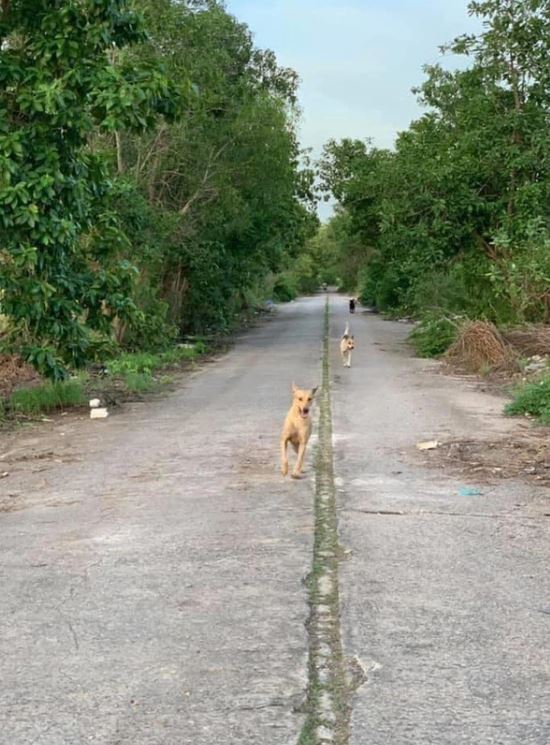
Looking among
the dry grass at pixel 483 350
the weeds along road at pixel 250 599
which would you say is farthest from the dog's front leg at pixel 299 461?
the dry grass at pixel 483 350

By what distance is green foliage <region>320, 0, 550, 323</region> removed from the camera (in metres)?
21.5

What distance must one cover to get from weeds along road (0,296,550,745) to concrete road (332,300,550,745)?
0.5 inches

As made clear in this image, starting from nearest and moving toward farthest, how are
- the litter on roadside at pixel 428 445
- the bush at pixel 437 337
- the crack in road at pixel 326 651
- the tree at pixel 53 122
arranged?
the crack in road at pixel 326 651, the litter on roadside at pixel 428 445, the tree at pixel 53 122, the bush at pixel 437 337

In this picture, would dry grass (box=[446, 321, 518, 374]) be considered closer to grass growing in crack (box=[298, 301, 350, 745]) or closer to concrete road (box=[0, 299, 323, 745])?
concrete road (box=[0, 299, 323, 745])

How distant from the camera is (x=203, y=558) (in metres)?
5.89

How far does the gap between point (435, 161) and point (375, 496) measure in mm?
18165

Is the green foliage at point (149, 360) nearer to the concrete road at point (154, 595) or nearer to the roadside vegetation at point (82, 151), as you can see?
the roadside vegetation at point (82, 151)

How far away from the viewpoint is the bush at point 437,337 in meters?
24.1

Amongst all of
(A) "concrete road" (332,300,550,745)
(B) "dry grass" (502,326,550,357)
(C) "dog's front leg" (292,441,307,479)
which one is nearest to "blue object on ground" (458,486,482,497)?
(A) "concrete road" (332,300,550,745)

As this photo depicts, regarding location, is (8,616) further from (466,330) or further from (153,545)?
(466,330)

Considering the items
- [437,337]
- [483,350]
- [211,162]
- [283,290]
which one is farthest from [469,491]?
[283,290]

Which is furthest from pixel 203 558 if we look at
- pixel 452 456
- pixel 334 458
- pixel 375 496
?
pixel 452 456

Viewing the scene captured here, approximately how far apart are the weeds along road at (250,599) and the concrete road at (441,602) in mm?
13

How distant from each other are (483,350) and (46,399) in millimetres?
10435
